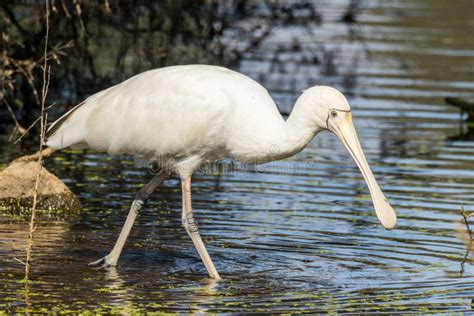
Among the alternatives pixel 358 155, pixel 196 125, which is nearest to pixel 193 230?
pixel 196 125

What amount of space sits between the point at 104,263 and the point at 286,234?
1.99m

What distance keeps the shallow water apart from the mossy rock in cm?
22

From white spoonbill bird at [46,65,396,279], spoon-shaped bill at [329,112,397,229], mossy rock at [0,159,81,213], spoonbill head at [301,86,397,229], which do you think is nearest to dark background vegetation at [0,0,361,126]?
mossy rock at [0,159,81,213]

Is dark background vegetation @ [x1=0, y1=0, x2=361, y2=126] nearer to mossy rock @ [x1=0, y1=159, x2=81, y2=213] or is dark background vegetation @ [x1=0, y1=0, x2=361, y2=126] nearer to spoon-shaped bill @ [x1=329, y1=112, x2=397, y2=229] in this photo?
mossy rock @ [x1=0, y1=159, x2=81, y2=213]

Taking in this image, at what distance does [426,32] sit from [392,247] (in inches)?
652

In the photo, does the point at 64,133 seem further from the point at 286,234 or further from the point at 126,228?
the point at 286,234

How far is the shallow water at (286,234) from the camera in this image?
9.07m

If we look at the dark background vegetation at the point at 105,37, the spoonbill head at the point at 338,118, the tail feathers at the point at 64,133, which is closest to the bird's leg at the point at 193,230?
the tail feathers at the point at 64,133

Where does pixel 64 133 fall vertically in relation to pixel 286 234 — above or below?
above

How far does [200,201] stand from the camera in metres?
12.7

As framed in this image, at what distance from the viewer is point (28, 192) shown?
12000 mm

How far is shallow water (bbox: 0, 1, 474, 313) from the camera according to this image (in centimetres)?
907

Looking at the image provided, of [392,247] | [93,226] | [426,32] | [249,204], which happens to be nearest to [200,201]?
[249,204]

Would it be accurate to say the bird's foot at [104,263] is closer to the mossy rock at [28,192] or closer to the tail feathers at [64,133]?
the tail feathers at [64,133]
